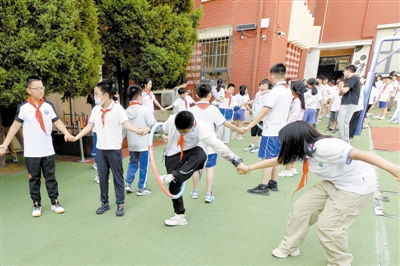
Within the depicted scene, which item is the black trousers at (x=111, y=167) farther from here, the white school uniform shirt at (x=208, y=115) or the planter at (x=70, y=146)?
the planter at (x=70, y=146)

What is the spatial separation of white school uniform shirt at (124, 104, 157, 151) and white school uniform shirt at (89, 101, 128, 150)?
518 mm

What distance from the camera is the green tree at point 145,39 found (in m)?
5.93

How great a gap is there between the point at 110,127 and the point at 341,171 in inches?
102

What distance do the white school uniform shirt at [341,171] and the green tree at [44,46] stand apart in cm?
412

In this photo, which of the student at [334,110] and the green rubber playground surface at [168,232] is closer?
the green rubber playground surface at [168,232]

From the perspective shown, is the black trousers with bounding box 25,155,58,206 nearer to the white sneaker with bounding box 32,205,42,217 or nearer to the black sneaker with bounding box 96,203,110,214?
the white sneaker with bounding box 32,205,42,217

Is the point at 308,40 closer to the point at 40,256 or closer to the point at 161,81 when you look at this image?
the point at 161,81

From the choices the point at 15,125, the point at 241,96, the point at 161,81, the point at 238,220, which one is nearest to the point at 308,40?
the point at 241,96

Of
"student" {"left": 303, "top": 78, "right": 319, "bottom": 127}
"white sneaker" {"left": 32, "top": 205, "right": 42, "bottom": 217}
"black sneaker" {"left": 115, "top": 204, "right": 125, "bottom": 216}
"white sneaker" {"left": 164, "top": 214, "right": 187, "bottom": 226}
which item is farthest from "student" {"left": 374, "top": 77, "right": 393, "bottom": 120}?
"white sneaker" {"left": 32, "top": 205, "right": 42, "bottom": 217}

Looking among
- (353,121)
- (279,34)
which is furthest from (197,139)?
(279,34)

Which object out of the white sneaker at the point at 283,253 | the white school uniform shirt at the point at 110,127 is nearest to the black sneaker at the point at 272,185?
the white sneaker at the point at 283,253

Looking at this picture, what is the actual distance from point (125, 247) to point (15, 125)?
2025 millimetres

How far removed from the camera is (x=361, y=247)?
2682mm

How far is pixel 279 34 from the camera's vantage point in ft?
30.9
